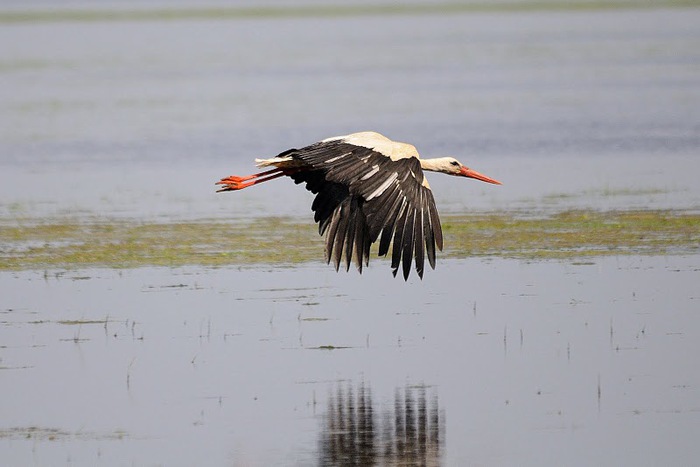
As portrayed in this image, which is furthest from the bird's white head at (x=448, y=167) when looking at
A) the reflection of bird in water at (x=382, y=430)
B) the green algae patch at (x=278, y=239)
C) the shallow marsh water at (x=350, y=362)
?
the reflection of bird in water at (x=382, y=430)

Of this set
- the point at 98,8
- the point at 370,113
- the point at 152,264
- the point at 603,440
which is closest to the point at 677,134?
the point at 370,113

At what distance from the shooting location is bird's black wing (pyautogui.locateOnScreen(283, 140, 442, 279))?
1066 cm

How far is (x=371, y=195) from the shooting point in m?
11.1

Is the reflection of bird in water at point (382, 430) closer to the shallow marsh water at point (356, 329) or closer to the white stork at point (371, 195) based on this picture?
the shallow marsh water at point (356, 329)

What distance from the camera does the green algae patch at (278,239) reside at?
1551cm

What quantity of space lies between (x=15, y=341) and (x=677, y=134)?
16.0m

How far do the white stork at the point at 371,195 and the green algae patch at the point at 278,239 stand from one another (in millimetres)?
2616

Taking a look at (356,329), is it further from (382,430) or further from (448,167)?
(382,430)

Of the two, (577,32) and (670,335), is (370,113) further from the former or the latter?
(577,32)

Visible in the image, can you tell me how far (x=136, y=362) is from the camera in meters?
11.4

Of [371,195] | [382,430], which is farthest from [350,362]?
[382,430]

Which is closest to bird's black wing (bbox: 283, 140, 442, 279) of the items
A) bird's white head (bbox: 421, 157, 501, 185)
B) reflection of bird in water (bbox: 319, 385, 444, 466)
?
reflection of bird in water (bbox: 319, 385, 444, 466)

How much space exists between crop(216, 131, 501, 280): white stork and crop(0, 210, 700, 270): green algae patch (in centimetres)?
262

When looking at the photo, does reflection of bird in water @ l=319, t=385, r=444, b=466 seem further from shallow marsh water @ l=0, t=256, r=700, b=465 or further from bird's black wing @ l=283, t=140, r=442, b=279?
bird's black wing @ l=283, t=140, r=442, b=279
